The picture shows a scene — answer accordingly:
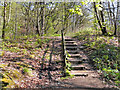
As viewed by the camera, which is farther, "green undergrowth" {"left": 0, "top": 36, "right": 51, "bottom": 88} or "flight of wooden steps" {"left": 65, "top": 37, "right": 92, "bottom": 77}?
"flight of wooden steps" {"left": 65, "top": 37, "right": 92, "bottom": 77}

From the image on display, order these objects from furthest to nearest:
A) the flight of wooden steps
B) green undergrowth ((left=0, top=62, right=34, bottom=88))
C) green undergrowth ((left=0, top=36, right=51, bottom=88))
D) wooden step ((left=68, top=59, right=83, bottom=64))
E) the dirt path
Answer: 1. wooden step ((left=68, top=59, right=83, bottom=64))
2. the flight of wooden steps
3. the dirt path
4. green undergrowth ((left=0, top=36, right=51, bottom=88))
5. green undergrowth ((left=0, top=62, right=34, bottom=88))

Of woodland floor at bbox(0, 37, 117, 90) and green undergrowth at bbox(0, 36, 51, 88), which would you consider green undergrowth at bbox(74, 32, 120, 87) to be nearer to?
woodland floor at bbox(0, 37, 117, 90)

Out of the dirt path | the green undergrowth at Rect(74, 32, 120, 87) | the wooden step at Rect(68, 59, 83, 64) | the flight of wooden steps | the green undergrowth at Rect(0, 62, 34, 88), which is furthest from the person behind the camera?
the wooden step at Rect(68, 59, 83, 64)

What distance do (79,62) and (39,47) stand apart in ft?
10.2

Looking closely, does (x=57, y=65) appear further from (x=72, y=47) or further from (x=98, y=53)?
(x=98, y=53)

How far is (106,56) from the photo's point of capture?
707 centimetres

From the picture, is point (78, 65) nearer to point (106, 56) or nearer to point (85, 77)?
point (85, 77)

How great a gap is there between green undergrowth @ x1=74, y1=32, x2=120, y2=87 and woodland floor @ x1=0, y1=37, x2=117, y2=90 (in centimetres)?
41

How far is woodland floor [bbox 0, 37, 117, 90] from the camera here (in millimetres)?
4426

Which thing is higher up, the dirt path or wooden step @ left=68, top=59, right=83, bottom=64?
wooden step @ left=68, top=59, right=83, bottom=64

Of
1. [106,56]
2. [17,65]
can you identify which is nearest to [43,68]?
[17,65]

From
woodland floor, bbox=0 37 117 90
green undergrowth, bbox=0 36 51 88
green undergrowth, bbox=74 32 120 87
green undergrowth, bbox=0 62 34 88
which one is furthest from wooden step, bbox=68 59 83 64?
green undergrowth, bbox=0 62 34 88

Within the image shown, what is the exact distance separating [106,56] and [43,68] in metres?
3.84

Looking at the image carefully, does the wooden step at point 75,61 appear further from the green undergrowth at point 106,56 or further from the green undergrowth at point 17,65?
the green undergrowth at point 17,65
